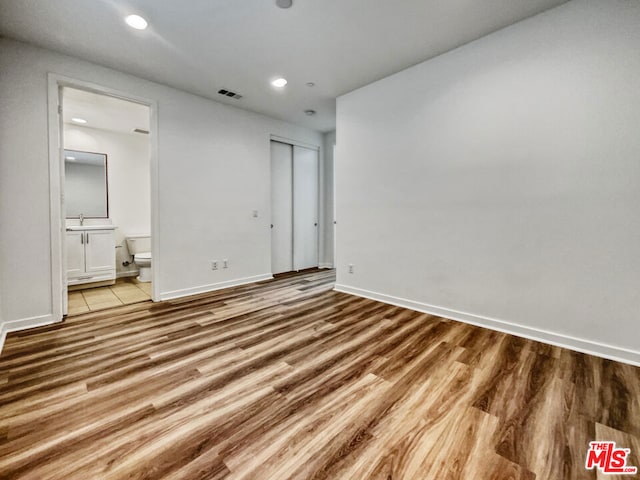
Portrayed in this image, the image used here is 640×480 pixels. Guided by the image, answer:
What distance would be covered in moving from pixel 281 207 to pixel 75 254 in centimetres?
312

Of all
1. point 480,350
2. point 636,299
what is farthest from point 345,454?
point 636,299

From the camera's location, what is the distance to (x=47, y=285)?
2664 mm

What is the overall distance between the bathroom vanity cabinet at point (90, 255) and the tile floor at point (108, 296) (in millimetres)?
190

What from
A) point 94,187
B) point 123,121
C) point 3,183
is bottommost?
point 3,183

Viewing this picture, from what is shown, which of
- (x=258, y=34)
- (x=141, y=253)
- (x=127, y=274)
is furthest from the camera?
(x=127, y=274)

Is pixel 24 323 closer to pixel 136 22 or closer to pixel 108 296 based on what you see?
pixel 108 296

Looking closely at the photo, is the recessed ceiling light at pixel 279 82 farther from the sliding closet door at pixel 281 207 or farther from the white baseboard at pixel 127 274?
the white baseboard at pixel 127 274

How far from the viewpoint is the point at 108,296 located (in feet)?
12.0

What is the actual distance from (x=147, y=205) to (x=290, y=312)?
3855 millimetres

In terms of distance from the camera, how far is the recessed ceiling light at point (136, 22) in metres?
2.22

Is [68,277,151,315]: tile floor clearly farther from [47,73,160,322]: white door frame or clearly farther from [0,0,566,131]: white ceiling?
[0,0,566,131]: white ceiling

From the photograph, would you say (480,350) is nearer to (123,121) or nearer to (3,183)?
(3,183)

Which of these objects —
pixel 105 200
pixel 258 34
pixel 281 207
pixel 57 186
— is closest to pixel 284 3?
pixel 258 34

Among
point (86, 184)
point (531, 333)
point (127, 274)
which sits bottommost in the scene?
point (531, 333)
